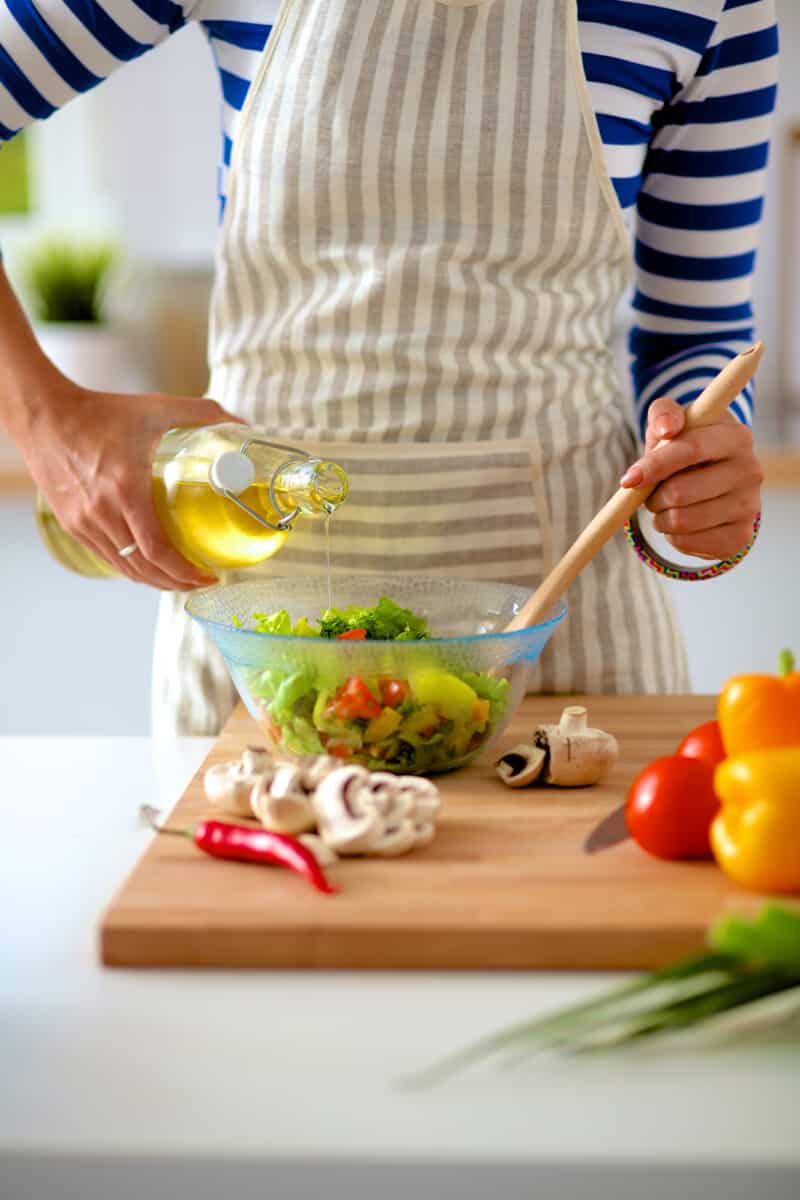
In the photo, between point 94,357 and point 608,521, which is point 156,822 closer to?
point 608,521

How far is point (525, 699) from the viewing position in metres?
1.12

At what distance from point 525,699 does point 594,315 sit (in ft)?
1.08

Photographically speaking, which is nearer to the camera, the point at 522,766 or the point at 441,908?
the point at 441,908

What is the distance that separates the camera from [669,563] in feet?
3.55

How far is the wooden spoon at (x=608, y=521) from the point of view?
953 mm

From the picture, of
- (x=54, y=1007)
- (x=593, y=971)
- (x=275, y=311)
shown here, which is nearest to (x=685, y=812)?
(x=593, y=971)

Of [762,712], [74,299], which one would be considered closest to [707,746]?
[762,712]

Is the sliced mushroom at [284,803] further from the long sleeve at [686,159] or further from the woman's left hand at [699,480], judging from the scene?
the long sleeve at [686,159]

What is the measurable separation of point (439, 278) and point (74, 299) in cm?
191

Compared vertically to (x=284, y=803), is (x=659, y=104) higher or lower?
higher

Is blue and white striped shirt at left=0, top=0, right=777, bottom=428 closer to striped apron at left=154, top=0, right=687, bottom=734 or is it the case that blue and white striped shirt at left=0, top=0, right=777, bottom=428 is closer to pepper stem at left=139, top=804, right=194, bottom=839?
striped apron at left=154, top=0, right=687, bottom=734

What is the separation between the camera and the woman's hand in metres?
0.97

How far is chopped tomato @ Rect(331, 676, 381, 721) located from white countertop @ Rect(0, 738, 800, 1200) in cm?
21

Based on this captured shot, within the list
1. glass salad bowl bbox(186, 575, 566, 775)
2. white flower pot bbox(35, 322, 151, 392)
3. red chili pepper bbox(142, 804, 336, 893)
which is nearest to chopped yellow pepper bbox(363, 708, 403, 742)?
glass salad bowl bbox(186, 575, 566, 775)
